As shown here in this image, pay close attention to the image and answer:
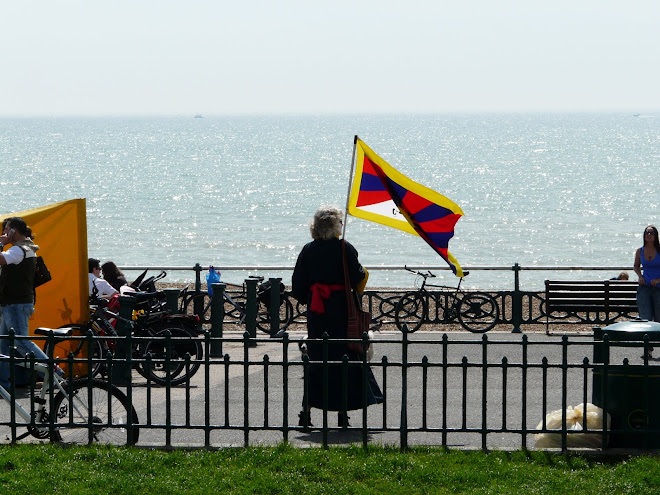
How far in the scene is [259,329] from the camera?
16453 mm

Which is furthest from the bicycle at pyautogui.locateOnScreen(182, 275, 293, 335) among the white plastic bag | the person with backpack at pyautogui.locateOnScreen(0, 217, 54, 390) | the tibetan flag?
the white plastic bag

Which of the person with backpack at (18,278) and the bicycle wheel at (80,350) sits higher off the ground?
the person with backpack at (18,278)

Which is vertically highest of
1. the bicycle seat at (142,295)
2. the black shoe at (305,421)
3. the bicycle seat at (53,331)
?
the bicycle seat at (53,331)

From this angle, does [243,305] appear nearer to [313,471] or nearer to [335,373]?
[335,373]

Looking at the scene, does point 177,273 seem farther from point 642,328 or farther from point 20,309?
point 642,328

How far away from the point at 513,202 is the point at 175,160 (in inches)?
2320

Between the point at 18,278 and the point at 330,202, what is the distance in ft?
190

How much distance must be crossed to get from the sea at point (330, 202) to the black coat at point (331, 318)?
5312 millimetres

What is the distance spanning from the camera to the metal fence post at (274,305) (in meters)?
14.9

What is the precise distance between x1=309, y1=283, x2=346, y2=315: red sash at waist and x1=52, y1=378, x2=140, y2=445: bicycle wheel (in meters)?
1.66

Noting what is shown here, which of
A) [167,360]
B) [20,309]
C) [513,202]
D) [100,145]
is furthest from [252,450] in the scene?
[100,145]

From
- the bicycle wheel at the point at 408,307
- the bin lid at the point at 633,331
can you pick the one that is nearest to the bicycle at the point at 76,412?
the bin lid at the point at 633,331

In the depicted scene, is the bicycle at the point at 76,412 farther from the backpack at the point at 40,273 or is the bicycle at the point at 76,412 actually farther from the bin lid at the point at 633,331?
the bin lid at the point at 633,331

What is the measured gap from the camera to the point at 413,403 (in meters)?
10.3
